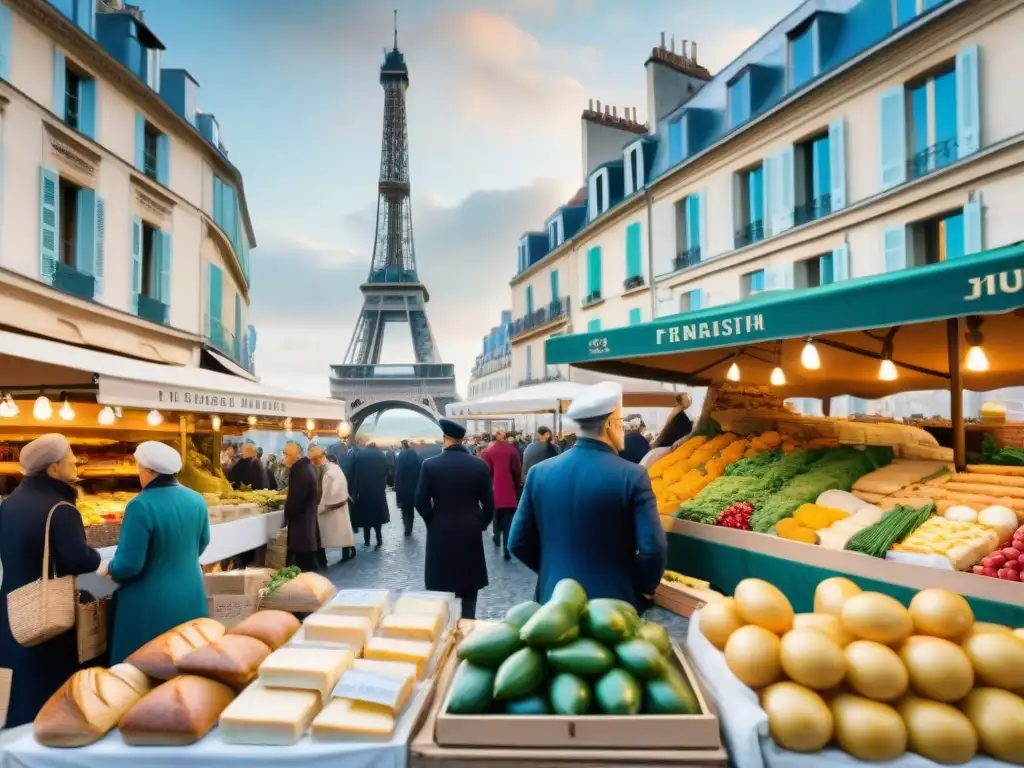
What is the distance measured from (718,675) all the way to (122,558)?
2.67m

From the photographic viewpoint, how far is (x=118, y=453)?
8523mm

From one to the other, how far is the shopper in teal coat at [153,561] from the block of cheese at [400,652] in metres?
1.45

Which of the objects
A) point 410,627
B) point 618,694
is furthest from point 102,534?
point 618,694

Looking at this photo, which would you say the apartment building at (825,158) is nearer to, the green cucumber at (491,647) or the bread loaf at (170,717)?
the green cucumber at (491,647)

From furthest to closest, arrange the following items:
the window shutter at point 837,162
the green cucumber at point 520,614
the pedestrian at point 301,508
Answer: the window shutter at point 837,162
the pedestrian at point 301,508
the green cucumber at point 520,614

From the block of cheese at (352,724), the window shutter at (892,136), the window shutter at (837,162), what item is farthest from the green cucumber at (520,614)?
the window shutter at (837,162)

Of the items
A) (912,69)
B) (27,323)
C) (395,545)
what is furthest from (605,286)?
(27,323)

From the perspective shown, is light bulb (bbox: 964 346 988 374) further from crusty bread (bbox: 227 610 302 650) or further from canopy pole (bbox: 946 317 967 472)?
crusty bread (bbox: 227 610 302 650)

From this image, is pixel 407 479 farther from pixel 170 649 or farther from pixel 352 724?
pixel 352 724

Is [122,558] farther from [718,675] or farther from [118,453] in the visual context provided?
[118,453]

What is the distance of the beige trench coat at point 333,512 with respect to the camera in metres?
8.31

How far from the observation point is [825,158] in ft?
43.1

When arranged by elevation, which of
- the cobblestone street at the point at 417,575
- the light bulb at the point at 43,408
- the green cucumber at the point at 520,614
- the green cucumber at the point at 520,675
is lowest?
the cobblestone street at the point at 417,575

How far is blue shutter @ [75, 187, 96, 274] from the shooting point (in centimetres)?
1231
